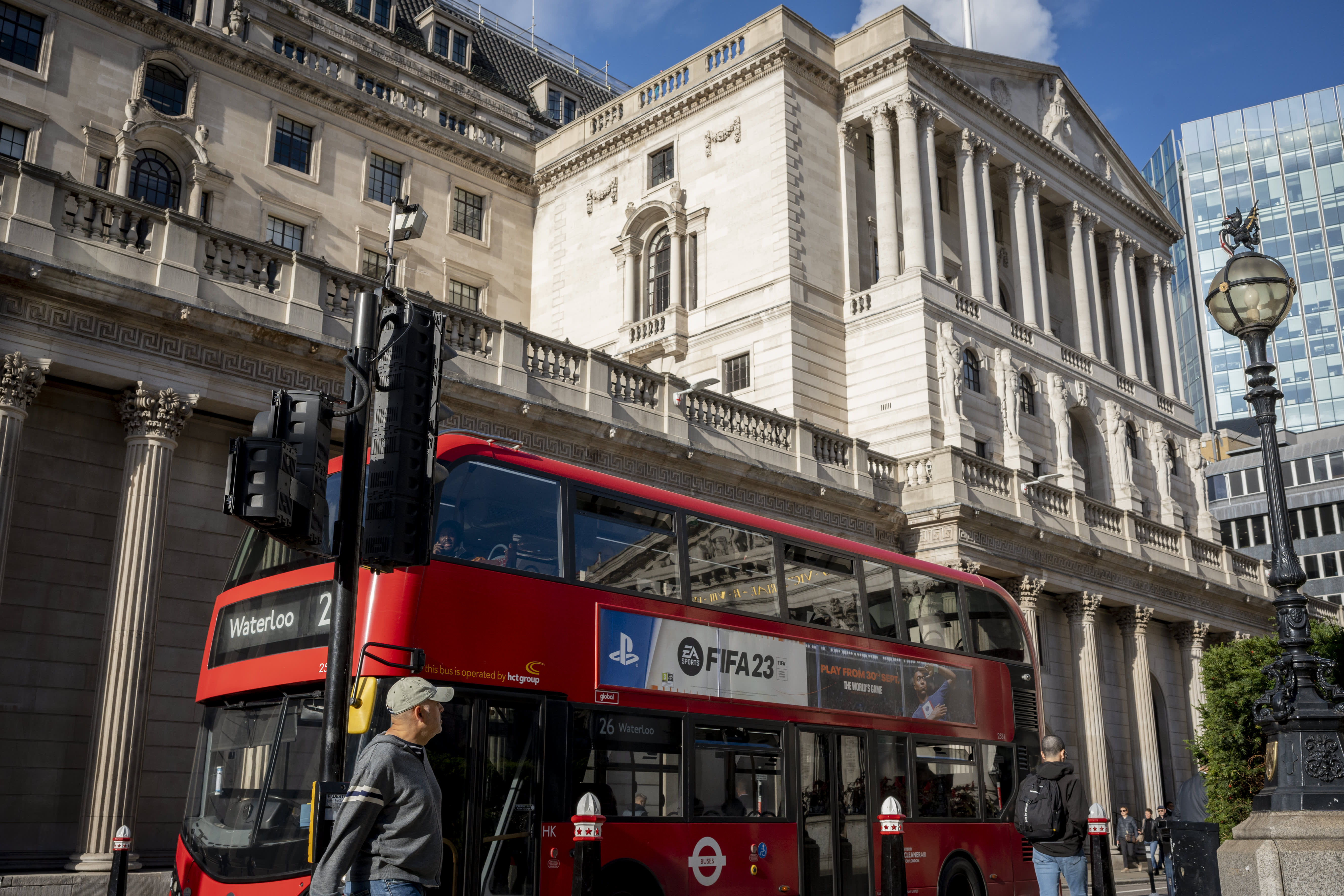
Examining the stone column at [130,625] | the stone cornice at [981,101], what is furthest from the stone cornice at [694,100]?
the stone column at [130,625]

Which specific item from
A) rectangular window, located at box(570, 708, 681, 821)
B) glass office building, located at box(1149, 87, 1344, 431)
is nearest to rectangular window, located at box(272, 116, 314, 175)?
rectangular window, located at box(570, 708, 681, 821)

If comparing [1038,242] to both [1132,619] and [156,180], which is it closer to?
[1132,619]

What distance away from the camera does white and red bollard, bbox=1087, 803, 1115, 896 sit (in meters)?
11.7

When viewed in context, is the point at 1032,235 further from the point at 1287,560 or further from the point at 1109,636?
the point at 1287,560

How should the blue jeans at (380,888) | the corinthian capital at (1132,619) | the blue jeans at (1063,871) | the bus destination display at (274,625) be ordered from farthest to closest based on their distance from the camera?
the corinthian capital at (1132,619) → the blue jeans at (1063,871) → the bus destination display at (274,625) → the blue jeans at (380,888)

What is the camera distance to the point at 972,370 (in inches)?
1251

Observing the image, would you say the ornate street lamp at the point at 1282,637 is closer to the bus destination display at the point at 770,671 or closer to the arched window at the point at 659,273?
the bus destination display at the point at 770,671

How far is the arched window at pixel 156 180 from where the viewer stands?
25.9 meters

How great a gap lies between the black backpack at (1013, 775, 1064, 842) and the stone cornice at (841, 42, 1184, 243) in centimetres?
2616

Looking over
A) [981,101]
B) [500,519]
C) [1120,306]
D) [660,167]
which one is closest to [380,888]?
[500,519]

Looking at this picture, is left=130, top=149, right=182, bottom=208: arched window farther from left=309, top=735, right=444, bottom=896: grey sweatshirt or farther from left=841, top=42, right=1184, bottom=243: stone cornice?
left=309, top=735, right=444, bottom=896: grey sweatshirt

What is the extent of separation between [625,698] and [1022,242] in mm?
29806

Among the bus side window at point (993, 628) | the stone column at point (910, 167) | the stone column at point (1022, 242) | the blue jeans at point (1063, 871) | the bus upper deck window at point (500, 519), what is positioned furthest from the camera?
the stone column at point (1022, 242)

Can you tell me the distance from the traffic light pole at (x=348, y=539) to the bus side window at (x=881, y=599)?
7.92 meters
